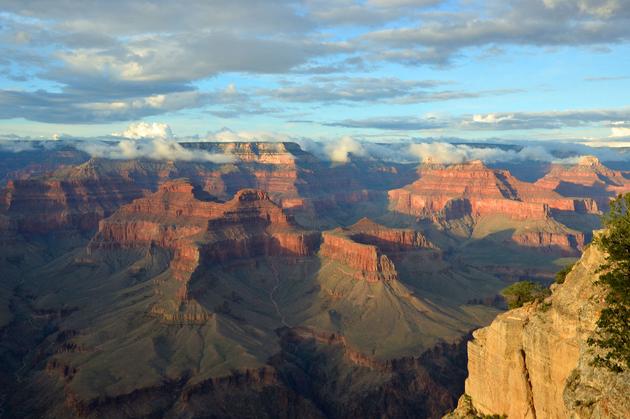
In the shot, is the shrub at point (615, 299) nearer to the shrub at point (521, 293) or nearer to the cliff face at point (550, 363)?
the cliff face at point (550, 363)

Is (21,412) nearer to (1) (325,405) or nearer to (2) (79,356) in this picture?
(2) (79,356)

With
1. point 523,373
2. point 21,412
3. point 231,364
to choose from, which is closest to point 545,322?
point 523,373

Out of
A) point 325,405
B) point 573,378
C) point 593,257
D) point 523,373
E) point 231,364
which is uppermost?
point 593,257

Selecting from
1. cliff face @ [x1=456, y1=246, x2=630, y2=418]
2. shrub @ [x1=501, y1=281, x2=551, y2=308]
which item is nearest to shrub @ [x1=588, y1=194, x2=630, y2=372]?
cliff face @ [x1=456, y1=246, x2=630, y2=418]

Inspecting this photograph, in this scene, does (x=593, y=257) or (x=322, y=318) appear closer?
(x=593, y=257)

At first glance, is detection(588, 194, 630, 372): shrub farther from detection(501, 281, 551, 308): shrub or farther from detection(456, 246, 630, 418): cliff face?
detection(501, 281, 551, 308): shrub

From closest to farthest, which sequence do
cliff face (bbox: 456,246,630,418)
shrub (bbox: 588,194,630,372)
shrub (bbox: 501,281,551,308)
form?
1. cliff face (bbox: 456,246,630,418)
2. shrub (bbox: 588,194,630,372)
3. shrub (bbox: 501,281,551,308)

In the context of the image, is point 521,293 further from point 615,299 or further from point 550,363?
point 615,299
